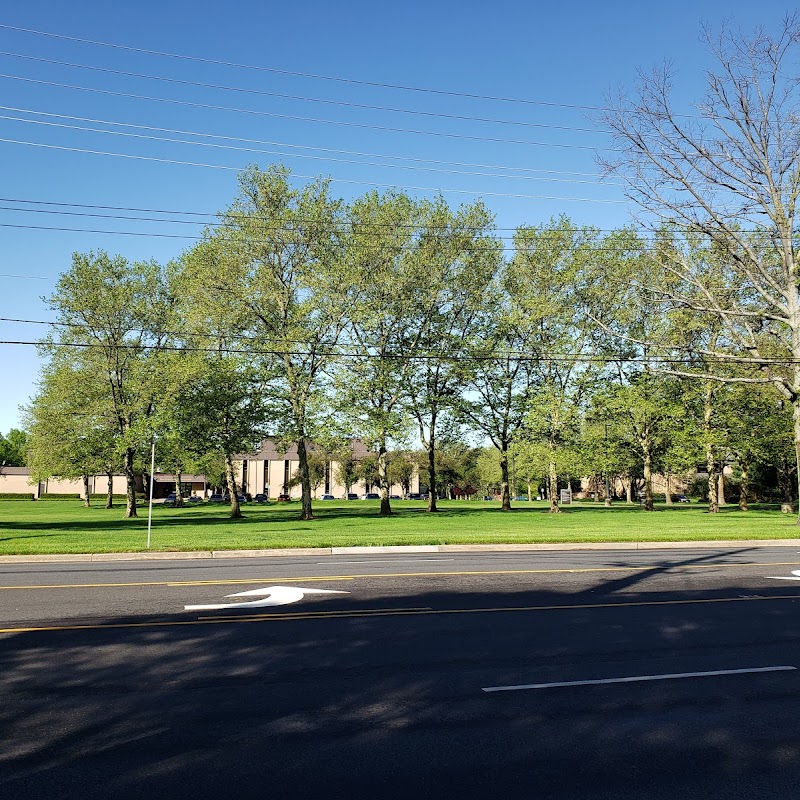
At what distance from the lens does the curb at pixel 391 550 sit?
18.0 metres

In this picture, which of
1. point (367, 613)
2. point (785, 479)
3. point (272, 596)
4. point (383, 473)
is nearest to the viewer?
point (367, 613)

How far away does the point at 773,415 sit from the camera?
46438mm

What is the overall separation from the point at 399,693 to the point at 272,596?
554 centimetres

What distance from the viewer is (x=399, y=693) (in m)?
6.50

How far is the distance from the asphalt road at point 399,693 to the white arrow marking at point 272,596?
0.11m

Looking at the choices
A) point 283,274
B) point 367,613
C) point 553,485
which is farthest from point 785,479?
point 367,613

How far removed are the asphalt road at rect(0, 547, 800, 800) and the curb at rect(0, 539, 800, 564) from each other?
18.4 ft

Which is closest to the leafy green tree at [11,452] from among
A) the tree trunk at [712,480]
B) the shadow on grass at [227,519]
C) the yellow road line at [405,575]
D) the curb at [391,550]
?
the shadow on grass at [227,519]

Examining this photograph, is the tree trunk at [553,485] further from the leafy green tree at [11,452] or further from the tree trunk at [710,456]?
the leafy green tree at [11,452]

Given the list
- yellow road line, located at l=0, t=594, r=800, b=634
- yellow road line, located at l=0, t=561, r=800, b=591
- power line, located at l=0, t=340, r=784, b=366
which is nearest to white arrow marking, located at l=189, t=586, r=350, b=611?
yellow road line, located at l=0, t=594, r=800, b=634

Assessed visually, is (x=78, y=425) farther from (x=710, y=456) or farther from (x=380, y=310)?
(x=710, y=456)

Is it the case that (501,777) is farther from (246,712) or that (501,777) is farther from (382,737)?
(246,712)

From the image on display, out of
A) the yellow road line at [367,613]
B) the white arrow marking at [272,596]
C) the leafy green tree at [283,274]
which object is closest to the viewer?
the yellow road line at [367,613]

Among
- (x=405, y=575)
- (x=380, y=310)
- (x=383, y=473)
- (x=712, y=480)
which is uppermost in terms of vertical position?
(x=380, y=310)
